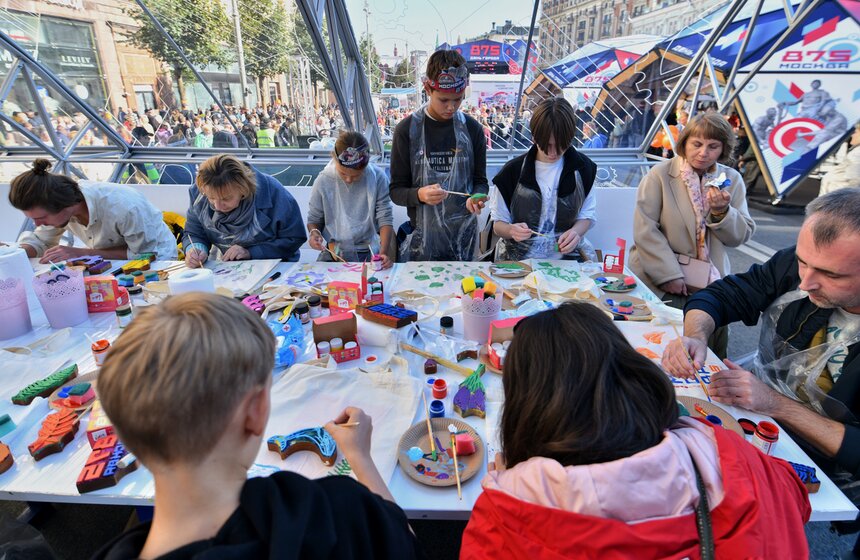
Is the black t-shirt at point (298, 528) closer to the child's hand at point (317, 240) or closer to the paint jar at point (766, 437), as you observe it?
the paint jar at point (766, 437)

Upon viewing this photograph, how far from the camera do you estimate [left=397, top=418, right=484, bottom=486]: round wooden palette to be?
1.04 m

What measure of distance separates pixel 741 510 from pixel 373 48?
432 cm

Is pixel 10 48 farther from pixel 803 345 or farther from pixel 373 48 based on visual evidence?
pixel 803 345

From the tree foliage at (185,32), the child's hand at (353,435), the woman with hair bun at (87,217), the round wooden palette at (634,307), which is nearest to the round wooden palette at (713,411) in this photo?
the round wooden palette at (634,307)

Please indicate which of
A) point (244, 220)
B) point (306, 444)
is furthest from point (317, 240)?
point (306, 444)

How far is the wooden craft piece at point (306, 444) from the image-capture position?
1095 mm

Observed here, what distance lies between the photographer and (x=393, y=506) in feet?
2.78

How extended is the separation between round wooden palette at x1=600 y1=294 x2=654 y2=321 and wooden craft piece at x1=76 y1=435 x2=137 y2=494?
165 centimetres

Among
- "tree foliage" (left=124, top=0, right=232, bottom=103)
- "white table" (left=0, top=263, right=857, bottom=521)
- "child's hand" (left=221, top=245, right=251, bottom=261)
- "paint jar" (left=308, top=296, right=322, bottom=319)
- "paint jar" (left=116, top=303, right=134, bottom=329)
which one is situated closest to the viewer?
"white table" (left=0, top=263, right=857, bottom=521)

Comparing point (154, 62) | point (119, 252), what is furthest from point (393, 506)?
point (154, 62)

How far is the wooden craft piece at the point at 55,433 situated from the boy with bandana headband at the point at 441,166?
5.67 ft

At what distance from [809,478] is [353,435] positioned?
1.04 metres

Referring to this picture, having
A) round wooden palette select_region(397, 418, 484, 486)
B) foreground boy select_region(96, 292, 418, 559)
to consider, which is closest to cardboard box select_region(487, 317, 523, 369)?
round wooden palette select_region(397, 418, 484, 486)

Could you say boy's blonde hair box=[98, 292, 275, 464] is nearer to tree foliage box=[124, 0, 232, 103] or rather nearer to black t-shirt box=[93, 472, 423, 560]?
black t-shirt box=[93, 472, 423, 560]
